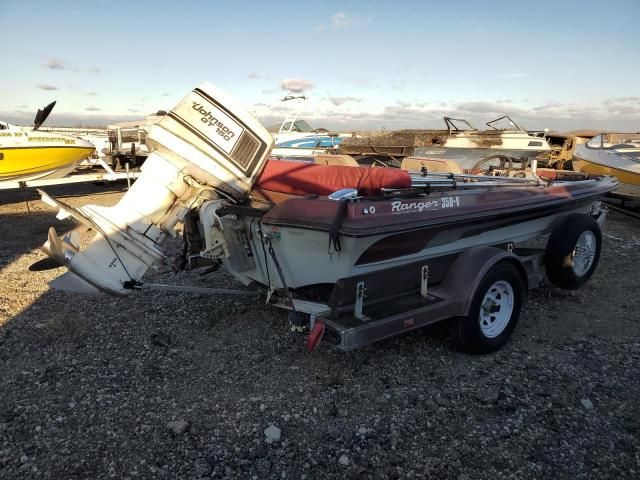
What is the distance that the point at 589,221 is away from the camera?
4879 mm

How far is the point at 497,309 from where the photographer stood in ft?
12.3

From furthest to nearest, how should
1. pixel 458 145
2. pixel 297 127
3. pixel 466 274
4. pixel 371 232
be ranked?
pixel 297 127, pixel 458 145, pixel 466 274, pixel 371 232

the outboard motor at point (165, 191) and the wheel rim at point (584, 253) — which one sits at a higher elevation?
the outboard motor at point (165, 191)

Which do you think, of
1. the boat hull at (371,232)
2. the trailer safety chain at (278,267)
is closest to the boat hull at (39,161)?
the boat hull at (371,232)

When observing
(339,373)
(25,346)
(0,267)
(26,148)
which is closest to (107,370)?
(25,346)

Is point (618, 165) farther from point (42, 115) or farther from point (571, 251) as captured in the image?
point (42, 115)

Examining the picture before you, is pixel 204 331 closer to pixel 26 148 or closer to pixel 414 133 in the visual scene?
pixel 26 148

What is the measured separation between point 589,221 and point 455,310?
243 cm

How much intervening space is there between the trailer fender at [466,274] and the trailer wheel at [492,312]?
0.16 feet

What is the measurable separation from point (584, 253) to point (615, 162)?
18.5 feet

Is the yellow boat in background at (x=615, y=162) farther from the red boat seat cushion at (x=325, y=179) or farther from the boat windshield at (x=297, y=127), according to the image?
the boat windshield at (x=297, y=127)

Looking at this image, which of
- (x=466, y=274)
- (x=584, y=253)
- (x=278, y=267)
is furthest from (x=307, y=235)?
(x=584, y=253)

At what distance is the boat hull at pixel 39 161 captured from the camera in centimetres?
928

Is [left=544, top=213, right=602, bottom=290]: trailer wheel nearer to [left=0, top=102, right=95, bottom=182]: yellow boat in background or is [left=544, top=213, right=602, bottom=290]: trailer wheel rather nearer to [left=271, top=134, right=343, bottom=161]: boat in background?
[left=0, top=102, right=95, bottom=182]: yellow boat in background
